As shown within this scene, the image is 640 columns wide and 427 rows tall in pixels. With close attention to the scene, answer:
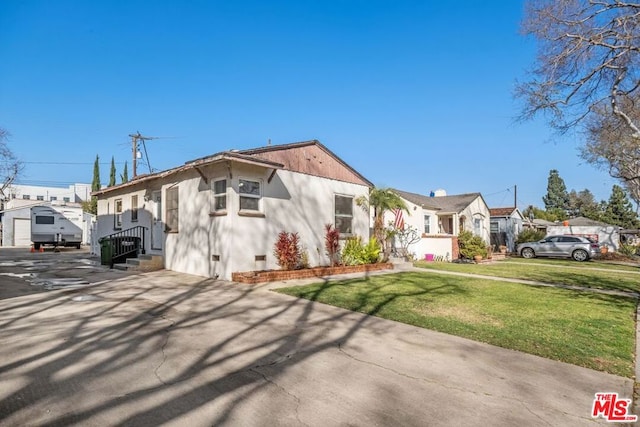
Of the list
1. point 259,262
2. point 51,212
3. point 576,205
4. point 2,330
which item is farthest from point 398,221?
point 576,205

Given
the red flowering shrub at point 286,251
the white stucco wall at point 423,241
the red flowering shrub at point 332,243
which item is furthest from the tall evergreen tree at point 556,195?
the red flowering shrub at point 286,251

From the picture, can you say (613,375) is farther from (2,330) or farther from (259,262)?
(259,262)

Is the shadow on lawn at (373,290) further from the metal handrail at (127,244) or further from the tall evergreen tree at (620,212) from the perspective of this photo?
the tall evergreen tree at (620,212)

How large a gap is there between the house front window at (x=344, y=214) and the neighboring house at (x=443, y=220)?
15.2 feet

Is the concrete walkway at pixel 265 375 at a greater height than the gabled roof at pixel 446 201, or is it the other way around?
the gabled roof at pixel 446 201

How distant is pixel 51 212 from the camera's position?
97.6 feet

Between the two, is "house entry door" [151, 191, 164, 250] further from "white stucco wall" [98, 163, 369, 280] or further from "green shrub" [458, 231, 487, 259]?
"green shrub" [458, 231, 487, 259]

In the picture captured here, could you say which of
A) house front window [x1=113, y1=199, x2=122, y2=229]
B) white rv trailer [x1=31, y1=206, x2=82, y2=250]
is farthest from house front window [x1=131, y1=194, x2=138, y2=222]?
white rv trailer [x1=31, y1=206, x2=82, y2=250]

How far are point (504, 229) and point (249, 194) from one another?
86.2ft

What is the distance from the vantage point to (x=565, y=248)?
23.6 metres

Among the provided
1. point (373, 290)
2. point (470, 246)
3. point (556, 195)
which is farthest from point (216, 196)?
point (556, 195)

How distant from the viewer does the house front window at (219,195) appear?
1033cm

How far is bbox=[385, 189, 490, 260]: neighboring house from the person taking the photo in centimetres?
2047

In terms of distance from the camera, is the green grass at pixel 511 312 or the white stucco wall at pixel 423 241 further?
the white stucco wall at pixel 423 241
